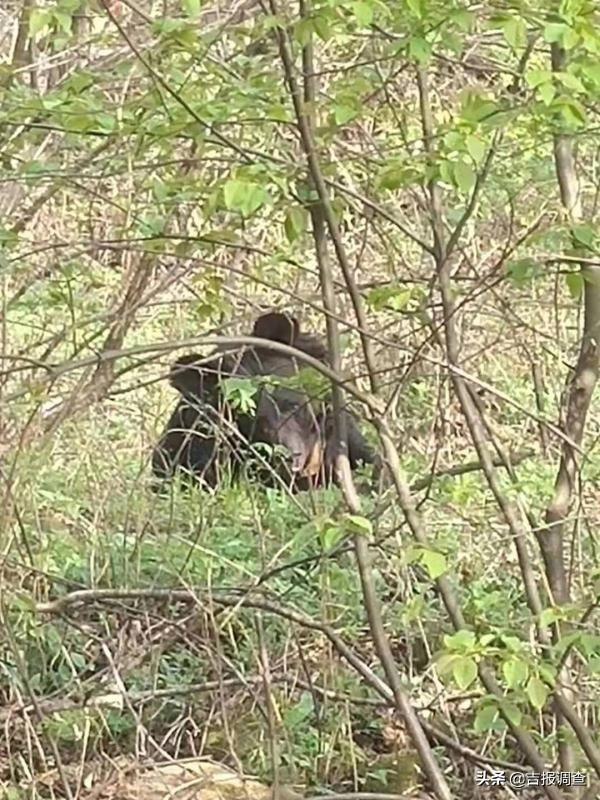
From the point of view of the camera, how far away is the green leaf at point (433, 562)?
9.32ft

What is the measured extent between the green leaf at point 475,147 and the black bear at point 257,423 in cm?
108

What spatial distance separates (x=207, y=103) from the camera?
3143 millimetres

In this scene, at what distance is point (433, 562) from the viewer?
2848mm

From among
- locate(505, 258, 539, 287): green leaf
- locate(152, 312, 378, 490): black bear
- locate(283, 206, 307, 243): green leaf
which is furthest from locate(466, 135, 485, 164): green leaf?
locate(152, 312, 378, 490): black bear

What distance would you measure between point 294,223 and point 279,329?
1.66m

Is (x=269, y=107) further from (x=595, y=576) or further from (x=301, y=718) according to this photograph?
(x=301, y=718)

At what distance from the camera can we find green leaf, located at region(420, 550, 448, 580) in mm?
2840

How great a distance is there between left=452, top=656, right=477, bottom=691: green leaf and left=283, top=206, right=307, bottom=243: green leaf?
103 centimetres

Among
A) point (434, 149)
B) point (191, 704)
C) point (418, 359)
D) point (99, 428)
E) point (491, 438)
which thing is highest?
point (434, 149)

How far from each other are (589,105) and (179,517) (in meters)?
2.18

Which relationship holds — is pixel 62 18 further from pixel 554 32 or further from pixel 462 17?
pixel 554 32

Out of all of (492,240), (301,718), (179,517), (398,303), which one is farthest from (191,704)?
(492,240)

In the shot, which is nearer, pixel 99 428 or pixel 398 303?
pixel 398 303

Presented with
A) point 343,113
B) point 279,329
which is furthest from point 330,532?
point 279,329
